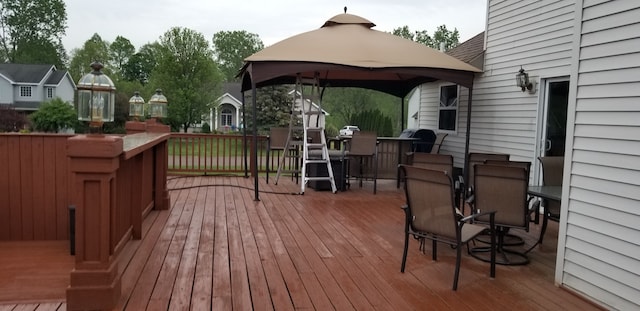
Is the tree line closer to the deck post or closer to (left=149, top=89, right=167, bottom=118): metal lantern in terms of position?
(left=149, top=89, right=167, bottom=118): metal lantern

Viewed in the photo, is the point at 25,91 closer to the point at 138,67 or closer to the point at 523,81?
the point at 138,67

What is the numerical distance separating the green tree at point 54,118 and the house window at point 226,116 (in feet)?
36.0

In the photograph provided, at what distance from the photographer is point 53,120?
77.8 feet

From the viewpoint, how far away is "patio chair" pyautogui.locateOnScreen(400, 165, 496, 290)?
3158 mm

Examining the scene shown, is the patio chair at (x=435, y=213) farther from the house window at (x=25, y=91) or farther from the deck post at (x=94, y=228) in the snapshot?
the house window at (x=25, y=91)

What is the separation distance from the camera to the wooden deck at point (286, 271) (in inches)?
112

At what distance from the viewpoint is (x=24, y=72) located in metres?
31.3

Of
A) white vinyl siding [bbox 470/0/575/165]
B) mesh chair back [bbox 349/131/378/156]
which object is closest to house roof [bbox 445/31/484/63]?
white vinyl siding [bbox 470/0/575/165]

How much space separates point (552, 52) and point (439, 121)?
10.9 feet

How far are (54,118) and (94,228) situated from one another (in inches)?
965

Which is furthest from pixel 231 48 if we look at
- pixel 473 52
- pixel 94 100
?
pixel 94 100

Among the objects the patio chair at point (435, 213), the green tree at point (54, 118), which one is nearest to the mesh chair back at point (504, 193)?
the patio chair at point (435, 213)

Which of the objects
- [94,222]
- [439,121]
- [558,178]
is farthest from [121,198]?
[439,121]

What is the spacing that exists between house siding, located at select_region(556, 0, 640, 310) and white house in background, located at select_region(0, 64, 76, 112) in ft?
106
